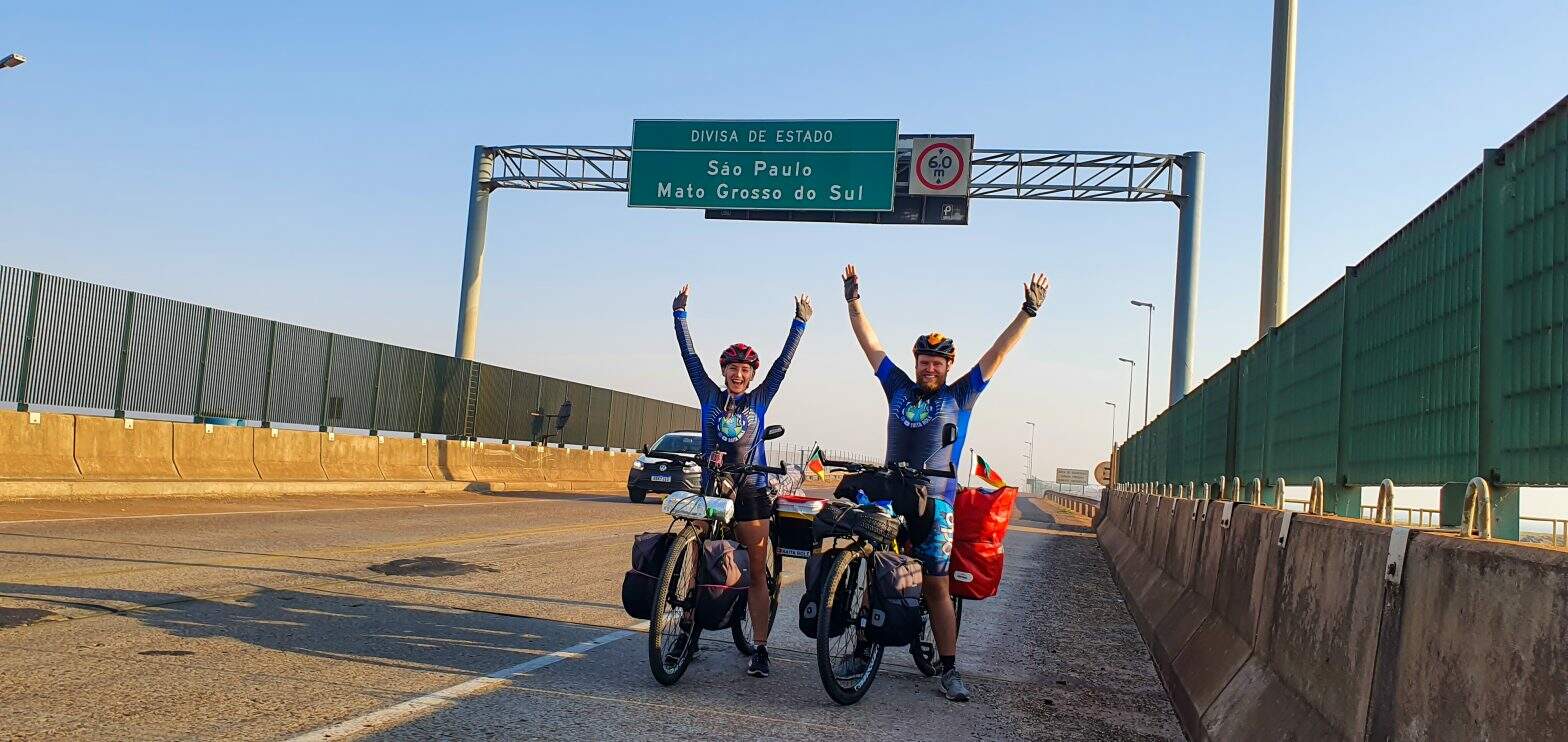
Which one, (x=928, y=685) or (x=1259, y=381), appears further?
(x=1259, y=381)

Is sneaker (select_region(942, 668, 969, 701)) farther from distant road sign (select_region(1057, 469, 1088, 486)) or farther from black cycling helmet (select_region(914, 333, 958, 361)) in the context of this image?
distant road sign (select_region(1057, 469, 1088, 486))

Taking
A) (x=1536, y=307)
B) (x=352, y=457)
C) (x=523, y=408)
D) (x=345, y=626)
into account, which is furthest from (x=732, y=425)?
(x=523, y=408)

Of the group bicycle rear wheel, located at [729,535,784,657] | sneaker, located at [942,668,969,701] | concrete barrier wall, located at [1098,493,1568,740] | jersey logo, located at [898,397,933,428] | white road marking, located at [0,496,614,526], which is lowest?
white road marking, located at [0,496,614,526]

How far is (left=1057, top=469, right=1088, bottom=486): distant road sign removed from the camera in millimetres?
123938

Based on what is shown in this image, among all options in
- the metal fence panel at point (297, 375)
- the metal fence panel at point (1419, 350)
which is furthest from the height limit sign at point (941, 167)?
the metal fence panel at point (1419, 350)

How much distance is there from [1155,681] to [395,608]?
5.02 metres

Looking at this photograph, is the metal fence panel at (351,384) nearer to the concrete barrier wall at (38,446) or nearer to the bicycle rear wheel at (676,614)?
the concrete barrier wall at (38,446)

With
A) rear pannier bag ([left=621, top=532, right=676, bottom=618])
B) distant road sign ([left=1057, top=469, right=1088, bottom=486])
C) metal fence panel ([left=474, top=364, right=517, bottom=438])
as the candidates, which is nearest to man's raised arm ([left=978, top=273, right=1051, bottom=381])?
rear pannier bag ([left=621, top=532, right=676, bottom=618])

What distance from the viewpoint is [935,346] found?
677cm

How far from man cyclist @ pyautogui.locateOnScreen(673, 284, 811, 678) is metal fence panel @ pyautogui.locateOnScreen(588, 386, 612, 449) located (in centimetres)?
3321

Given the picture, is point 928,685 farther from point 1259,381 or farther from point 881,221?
point 881,221

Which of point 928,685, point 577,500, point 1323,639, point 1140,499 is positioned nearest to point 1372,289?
point 1323,639

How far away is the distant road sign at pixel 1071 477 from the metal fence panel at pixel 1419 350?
120 meters

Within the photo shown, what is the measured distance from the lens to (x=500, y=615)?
8.38m
